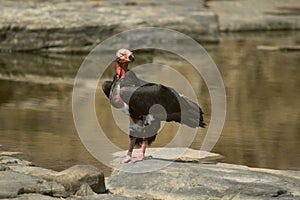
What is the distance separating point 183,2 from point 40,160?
11.0m

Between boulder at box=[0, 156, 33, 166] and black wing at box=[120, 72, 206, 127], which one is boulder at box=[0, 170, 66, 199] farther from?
black wing at box=[120, 72, 206, 127]

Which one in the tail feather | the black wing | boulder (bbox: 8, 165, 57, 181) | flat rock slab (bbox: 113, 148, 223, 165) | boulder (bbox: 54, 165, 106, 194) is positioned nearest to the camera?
boulder (bbox: 54, 165, 106, 194)

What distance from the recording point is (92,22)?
15.7 metres

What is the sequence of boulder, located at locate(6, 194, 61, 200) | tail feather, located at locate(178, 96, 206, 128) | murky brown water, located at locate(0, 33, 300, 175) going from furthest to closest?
murky brown water, located at locate(0, 33, 300, 175)
tail feather, located at locate(178, 96, 206, 128)
boulder, located at locate(6, 194, 61, 200)

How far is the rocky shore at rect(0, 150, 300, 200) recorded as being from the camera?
6.08 meters

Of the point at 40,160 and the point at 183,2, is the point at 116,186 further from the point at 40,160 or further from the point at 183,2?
the point at 183,2

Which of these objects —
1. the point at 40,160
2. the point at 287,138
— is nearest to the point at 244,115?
the point at 287,138

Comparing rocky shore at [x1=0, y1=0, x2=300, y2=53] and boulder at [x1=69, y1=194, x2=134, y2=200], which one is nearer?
boulder at [x1=69, y1=194, x2=134, y2=200]

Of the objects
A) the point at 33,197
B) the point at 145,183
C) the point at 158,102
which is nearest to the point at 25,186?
the point at 33,197

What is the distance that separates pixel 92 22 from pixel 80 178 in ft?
31.7

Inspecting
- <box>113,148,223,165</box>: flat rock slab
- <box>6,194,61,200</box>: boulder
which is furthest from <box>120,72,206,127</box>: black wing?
<box>6,194,61,200</box>: boulder

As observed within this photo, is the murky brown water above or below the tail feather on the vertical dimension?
below

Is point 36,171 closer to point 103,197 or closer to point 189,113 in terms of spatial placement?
point 103,197

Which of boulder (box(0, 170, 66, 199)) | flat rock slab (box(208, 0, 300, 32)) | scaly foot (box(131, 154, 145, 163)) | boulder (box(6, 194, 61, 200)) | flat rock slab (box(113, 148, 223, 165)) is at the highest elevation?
flat rock slab (box(208, 0, 300, 32))
